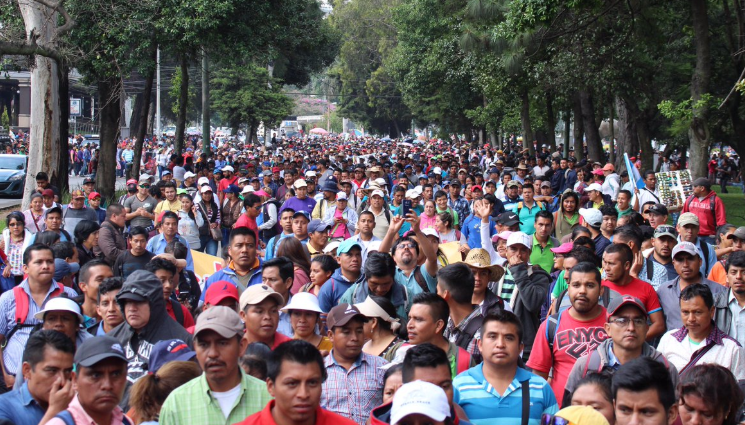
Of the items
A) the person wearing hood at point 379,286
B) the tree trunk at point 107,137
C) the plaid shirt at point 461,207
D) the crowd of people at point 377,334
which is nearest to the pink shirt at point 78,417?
the crowd of people at point 377,334

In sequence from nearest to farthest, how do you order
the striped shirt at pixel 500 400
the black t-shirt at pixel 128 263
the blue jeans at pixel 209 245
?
1. the striped shirt at pixel 500 400
2. the black t-shirt at pixel 128 263
3. the blue jeans at pixel 209 245

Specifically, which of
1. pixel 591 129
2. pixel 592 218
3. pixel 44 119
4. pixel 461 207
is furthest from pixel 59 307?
pixel 591 129

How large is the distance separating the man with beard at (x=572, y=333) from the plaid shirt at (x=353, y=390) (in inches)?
50.3

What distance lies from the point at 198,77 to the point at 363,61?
99.8 ft

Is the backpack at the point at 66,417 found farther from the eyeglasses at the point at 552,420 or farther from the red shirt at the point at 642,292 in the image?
the red shirt at the point at 642,292

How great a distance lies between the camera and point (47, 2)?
1608 cm

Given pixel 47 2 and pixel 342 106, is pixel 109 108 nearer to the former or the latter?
pixel 47 2

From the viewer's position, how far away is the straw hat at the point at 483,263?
7164 millimetres

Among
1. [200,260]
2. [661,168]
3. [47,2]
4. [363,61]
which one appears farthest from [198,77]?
[200,260]

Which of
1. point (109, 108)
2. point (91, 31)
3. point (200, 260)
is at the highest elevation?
point (91, 31)

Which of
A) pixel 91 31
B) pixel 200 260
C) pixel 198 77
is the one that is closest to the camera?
pixel 200 260

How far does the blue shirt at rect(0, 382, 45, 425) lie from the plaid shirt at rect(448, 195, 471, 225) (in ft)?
32.3

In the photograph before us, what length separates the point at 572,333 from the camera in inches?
235

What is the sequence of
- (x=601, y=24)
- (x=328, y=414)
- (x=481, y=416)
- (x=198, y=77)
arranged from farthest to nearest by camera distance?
1. (x=198, y=77)
2. (x=601, y=24)
3. (x=481, y=416)
4. (x=328, y=414)
